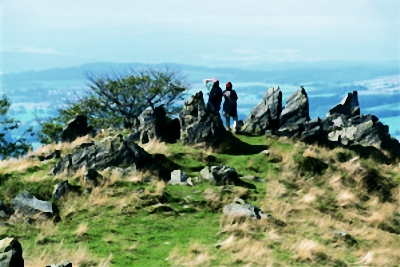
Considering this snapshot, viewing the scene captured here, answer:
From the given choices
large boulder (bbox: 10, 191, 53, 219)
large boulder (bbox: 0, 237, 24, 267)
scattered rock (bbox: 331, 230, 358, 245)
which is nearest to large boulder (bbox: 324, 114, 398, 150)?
scattered rock (bbox: 331, 230, 358, 245)

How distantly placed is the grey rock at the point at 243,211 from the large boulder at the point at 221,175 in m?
3.36

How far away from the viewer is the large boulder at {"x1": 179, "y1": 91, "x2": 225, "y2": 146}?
28.5 metres

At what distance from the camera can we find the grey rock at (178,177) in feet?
72.3

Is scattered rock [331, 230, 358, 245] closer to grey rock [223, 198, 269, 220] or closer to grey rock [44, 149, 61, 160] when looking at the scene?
grey rock [223, 198, 269, 220]

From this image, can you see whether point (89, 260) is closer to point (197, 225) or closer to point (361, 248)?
point (197, 225)

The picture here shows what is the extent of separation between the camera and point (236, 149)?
2841cm

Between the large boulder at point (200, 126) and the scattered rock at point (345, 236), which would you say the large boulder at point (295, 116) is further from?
the scattered rock at point (345, 236)

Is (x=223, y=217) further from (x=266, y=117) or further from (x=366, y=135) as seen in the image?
(x=366, y=135)

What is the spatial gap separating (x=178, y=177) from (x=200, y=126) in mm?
7128

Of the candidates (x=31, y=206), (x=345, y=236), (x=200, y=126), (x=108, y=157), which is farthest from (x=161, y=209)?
(x=200, y=126)

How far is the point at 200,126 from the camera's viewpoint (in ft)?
95.0

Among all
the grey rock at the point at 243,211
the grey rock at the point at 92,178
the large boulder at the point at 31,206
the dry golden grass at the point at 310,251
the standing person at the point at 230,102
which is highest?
the standing person at the point at 230,102

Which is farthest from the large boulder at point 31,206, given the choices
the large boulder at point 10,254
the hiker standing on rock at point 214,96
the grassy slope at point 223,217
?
the hiker standing on rock at point 214,96

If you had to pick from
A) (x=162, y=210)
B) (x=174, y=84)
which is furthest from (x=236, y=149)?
(x=174, y=84)
